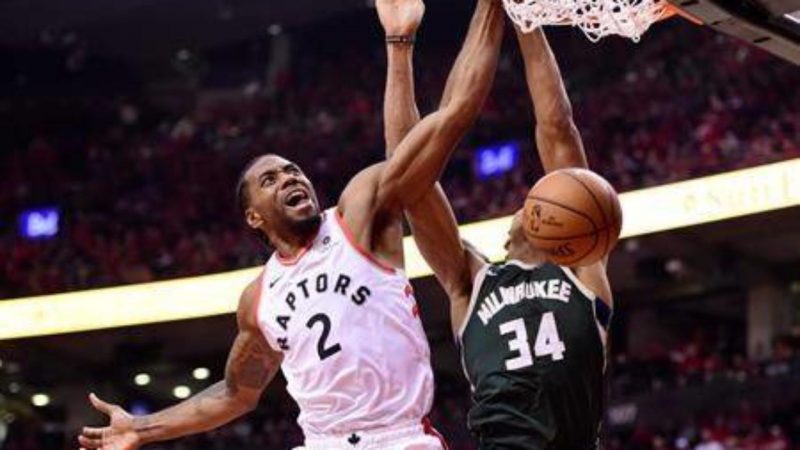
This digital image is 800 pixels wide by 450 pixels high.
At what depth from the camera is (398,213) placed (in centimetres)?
472

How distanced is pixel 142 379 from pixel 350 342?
17963mm

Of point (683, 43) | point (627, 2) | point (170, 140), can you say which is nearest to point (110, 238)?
point (170, 140)

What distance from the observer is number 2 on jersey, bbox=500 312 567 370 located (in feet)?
14.4

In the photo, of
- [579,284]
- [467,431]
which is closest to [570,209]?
[579,284]

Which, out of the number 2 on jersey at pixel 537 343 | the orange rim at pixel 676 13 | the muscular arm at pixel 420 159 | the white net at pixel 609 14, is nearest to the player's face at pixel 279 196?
the muscular arm at pixel 420 159

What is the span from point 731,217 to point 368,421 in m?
10.7

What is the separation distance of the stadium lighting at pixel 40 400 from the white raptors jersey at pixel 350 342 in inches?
731

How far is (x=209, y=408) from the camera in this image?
503 cm

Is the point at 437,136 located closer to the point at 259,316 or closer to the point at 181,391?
the point at 259,316

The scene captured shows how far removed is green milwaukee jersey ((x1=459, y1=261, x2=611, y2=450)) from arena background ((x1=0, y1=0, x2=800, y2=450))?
10.0m

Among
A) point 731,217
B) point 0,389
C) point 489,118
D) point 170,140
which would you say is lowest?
point 731,217

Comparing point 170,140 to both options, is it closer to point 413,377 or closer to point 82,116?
point 82,116

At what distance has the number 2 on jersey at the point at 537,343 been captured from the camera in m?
4.38

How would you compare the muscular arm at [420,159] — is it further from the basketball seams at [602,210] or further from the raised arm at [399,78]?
the basketball seams at [602,210]
